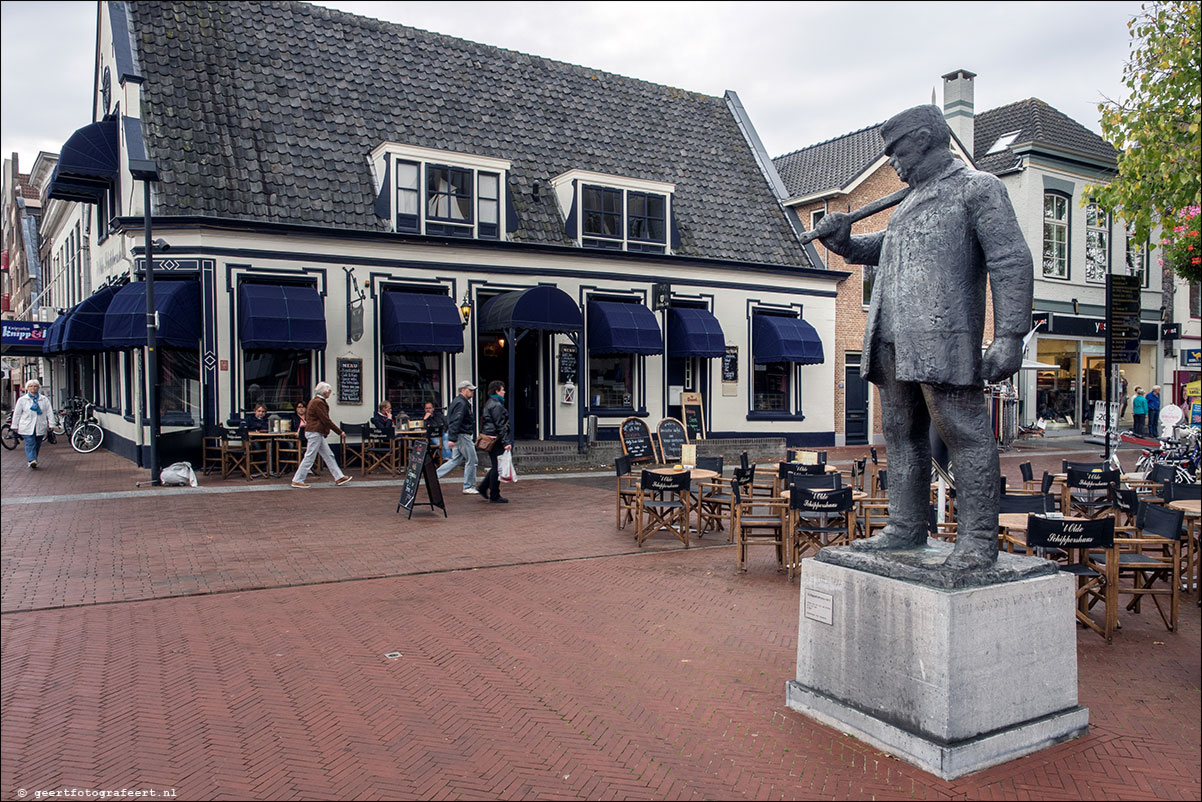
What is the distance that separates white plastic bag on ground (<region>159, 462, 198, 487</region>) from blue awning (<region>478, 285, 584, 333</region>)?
6796mm

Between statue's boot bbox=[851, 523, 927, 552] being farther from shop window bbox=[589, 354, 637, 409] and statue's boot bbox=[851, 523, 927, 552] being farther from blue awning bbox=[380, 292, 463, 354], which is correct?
shop window bbox=[589, 354, 637, 409]

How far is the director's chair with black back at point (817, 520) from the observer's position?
8.07 meters

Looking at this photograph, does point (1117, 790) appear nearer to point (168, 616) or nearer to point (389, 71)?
point (168, 616)

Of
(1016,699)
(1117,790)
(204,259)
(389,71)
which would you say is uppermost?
(389,71)

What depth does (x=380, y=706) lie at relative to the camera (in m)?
4.89

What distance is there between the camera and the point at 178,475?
13969 mm

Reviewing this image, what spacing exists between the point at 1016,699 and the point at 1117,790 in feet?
1.82

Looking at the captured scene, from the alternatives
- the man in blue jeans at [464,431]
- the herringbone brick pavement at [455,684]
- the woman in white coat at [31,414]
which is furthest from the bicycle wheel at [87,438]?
the herringbone brick pavement at [455,684]

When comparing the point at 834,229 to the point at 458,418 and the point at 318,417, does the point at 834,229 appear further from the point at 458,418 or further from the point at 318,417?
the point at 318,417

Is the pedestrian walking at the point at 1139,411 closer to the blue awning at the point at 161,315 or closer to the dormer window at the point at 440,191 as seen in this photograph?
the dormer window at the point at 440,191

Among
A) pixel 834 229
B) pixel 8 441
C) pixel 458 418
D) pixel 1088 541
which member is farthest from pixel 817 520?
pixel 8 441

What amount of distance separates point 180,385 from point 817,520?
13.4 metres

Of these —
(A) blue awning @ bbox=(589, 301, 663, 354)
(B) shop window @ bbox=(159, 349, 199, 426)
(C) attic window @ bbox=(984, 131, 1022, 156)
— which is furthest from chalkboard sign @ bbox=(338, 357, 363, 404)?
(C) attic window @ bbox=(984, 131, 1022, 156)

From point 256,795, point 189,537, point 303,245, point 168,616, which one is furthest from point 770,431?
point 256,795
